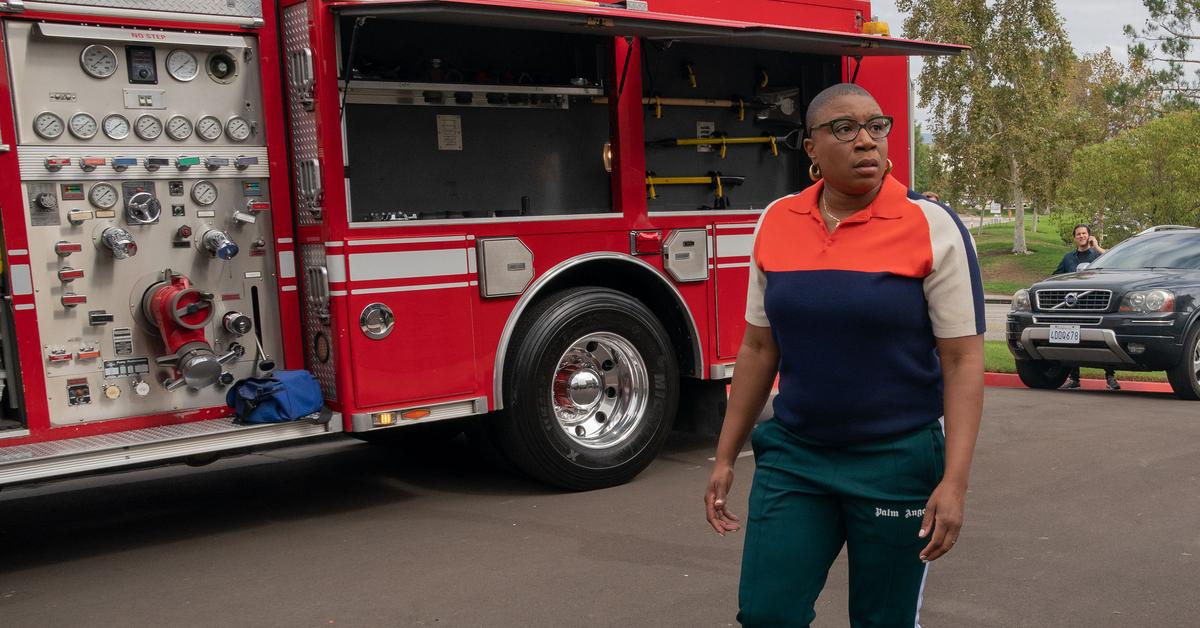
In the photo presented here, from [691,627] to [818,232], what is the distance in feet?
7.05

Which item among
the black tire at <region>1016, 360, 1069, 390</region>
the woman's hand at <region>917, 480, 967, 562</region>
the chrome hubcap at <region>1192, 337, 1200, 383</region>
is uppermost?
the woman's hand at <region>917, 480, 967, 562</region>

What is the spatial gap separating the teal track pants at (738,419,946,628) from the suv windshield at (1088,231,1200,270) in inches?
373

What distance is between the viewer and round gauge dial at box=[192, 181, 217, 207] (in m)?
6.34

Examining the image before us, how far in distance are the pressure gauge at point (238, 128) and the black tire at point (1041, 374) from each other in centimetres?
807

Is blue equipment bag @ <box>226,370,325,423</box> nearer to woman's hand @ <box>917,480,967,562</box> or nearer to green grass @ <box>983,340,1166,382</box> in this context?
woman's hand @ <box>917,480,967,562</box>

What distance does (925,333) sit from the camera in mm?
2992

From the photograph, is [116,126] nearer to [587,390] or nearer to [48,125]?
[48,125]

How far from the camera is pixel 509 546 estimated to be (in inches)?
237

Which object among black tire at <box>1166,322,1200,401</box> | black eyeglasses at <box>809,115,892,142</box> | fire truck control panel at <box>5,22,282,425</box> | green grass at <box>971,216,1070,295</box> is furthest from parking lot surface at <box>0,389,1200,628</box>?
green grass at <box>971,216,1070,295</box>

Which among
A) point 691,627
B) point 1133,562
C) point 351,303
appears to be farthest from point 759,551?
point 351,303

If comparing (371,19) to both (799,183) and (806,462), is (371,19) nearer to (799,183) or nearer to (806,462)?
(799,183)

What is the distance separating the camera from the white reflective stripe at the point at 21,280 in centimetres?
Answer: 578

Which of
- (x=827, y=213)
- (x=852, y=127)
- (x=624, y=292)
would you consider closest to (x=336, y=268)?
(x=624, y=292)

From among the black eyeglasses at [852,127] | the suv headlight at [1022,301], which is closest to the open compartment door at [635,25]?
the black eyeglasses at [852,127]
